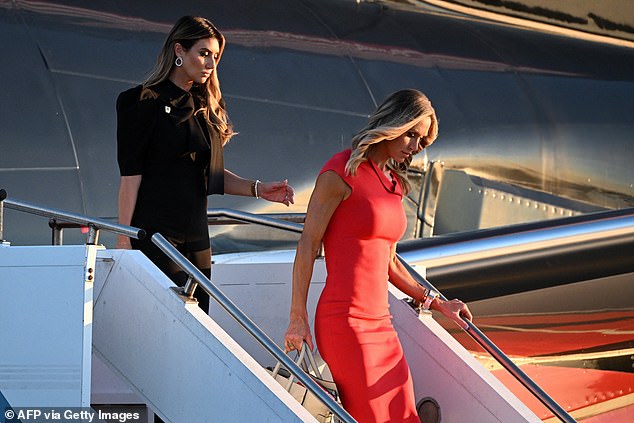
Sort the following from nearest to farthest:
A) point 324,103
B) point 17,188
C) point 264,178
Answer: point 17,188, point 264,178, point 324,103

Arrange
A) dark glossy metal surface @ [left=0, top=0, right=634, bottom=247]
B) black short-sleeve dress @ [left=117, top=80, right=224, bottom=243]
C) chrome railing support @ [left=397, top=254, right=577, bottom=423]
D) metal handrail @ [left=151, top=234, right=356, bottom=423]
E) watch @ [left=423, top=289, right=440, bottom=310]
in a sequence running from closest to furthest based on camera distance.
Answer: metal handrail @ [left=151, top=234, right=356, bottom=423] → black short-sleeve dress @ [left=117, top=80, right=224, bottom=243] → chrome railing support @ [left=397, top=254, right=577, bottom=423] → watch @ [left=423, top=289, right=440, bottom=310] → dark glossy metal surface @ [left=0, top=0, right=634, bottom=247]

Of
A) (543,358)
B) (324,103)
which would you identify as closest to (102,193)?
(324,103)

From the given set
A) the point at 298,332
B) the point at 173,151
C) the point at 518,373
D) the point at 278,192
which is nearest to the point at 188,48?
the point at 173,151

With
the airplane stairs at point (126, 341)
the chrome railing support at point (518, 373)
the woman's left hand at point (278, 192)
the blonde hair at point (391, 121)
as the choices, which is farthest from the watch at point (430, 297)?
the airplane stairs at point (126, 341)

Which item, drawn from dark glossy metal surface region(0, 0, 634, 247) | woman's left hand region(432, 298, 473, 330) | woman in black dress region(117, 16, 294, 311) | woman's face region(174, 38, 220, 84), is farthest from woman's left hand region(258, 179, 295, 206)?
dark glossy metal surface region(0, 0, 634, 247)

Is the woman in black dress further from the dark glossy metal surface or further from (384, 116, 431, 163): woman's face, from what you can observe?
the dark glossy metal surface

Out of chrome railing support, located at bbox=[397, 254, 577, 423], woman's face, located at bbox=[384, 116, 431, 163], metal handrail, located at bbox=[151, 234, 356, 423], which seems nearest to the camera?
metal handrail, located at bbox=[151, 234, 356, 423]

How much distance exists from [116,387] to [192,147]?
1.11 metres

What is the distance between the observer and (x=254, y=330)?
3637 mm

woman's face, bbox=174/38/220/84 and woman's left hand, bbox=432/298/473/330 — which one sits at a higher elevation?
woman's face, bbox=174/38/220/84

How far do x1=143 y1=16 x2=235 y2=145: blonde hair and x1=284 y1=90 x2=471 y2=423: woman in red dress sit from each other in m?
0.68

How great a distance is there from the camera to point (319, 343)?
3863 mm

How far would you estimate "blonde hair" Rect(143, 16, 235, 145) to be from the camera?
4.14 metres

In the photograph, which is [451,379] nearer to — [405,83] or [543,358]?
[543,358]
